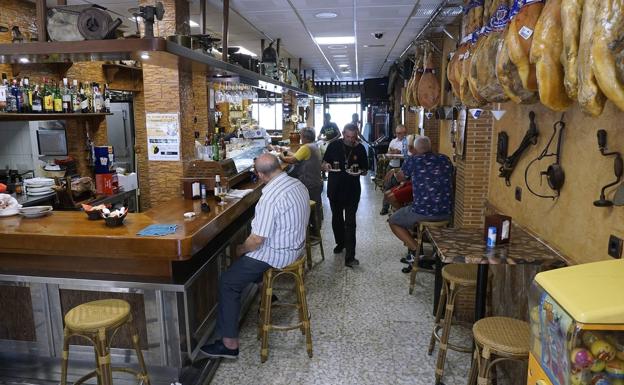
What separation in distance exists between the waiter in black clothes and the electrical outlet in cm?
321

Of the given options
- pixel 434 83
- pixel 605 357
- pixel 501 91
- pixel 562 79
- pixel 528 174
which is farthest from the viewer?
pixel 434 83

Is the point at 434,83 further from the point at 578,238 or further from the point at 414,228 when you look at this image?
the point at 578,238

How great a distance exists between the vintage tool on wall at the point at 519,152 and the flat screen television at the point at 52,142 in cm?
474

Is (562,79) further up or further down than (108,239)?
further up

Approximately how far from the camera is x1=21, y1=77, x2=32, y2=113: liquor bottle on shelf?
171 inches

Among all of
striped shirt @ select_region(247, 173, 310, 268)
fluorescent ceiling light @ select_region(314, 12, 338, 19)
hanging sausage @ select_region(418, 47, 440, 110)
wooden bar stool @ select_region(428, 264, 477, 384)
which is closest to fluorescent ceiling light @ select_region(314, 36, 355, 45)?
fluorescent ceiling light @ select_region(314, 12, 338, 19)

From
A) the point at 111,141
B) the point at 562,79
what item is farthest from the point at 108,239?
the point at 111,141

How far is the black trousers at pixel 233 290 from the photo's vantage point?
10.6 ft

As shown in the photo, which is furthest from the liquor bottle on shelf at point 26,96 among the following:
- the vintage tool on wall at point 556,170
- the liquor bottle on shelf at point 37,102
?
the vintage tool on wall at point 556,170

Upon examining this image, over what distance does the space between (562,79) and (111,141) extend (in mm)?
7573

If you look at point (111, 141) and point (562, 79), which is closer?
point (562, 79)

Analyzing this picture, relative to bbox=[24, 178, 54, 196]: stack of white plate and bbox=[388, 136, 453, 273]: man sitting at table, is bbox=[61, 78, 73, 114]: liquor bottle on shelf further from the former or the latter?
bbox=[388, 136, 453, 273]: man sitting at table

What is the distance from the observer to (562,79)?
6.17 feet

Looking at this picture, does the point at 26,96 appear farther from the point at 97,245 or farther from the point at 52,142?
the point at 97,245
